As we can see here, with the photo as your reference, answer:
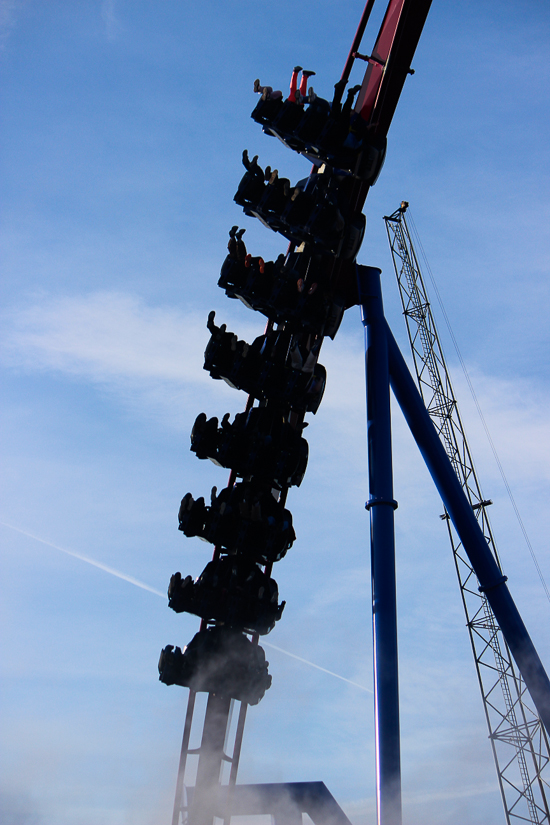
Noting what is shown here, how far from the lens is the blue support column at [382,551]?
1380 centimetres

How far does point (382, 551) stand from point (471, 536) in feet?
9.64

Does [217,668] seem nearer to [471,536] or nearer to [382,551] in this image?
[382,551]

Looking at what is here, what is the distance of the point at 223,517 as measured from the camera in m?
15.8

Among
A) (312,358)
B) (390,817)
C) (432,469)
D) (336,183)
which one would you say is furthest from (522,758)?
(336,183)

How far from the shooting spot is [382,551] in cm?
1609

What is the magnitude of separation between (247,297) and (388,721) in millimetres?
8772

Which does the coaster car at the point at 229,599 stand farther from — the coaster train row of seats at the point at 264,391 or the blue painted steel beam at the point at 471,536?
the blue painted steel beam at the point at 471,536

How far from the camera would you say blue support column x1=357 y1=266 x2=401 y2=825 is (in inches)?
543

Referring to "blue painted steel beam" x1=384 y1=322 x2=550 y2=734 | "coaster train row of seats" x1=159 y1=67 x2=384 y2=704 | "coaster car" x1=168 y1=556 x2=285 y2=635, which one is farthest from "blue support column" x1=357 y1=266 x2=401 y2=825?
"coaster car" x1=168 y1=556 x2=285 y2=635

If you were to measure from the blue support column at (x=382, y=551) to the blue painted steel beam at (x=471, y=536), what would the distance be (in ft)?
2.47

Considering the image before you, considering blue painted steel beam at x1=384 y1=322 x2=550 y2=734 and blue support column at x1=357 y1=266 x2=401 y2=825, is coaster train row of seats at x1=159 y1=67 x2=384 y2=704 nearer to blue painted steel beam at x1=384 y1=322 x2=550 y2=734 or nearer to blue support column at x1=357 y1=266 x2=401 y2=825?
blue support column at x1=357 y1=266 x2=401 y2=825

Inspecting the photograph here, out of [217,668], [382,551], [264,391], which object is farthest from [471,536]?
[217,668]

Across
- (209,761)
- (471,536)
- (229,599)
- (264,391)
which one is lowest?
(209,761)

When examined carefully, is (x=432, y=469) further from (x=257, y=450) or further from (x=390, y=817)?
(x=390, y=817)
